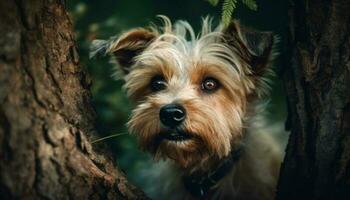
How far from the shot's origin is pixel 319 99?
3.75 m

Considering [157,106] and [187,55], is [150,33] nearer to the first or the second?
[187,55]

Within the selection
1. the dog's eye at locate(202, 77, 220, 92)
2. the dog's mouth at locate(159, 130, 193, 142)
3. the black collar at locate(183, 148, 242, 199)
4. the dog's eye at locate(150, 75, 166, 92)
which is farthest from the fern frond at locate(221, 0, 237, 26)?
the black collar at locate(183, 148, 242, 199)

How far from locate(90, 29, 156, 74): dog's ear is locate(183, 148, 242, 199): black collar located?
4.48ft

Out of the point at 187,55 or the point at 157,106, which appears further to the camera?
the point at 187,55

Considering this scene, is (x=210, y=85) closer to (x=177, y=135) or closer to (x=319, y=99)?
(x=177, y=135)

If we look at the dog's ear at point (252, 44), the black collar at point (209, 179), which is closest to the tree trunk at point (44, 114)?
the black collar at point (209, 179)

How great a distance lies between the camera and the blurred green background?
20.6 feet

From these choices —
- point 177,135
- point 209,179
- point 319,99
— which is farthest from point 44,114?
point 209,179

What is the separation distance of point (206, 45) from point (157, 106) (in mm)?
977

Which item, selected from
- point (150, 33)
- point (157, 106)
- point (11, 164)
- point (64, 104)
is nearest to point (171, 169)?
point (157, 106)

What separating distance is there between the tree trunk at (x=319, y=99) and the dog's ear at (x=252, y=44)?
2.34ft

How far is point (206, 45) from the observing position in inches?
207

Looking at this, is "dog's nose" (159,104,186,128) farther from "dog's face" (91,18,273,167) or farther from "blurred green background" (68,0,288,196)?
"blurred green background" (68,0,288,196)

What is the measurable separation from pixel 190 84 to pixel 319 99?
1530 mm
